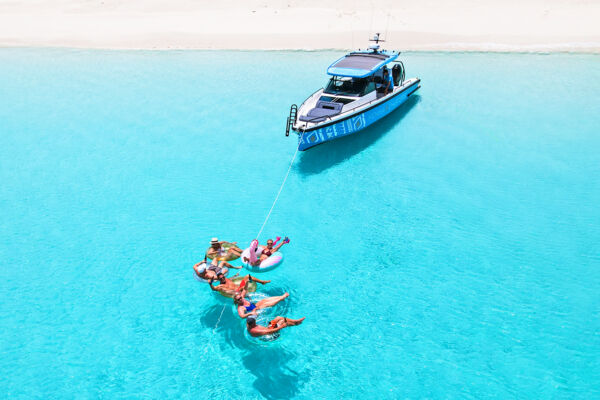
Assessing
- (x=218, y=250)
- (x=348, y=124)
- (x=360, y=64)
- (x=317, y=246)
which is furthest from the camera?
(x=360, y=64)

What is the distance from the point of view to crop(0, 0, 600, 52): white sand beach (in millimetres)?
36188

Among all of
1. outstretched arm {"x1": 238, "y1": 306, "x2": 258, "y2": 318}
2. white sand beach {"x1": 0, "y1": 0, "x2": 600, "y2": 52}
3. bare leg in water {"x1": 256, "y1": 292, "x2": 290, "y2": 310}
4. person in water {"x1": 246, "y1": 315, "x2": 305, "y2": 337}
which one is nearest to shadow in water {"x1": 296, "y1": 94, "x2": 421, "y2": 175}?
bare leg in water {"x1": 256, "y1": 292, "x2": 290, "y2": 310}

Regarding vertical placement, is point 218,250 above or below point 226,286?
above

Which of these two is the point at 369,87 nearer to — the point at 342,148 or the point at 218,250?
the point at 342,148

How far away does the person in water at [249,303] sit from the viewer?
10.8 meters

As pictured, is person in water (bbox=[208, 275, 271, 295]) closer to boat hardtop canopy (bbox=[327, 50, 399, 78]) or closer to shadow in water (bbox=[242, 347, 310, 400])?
shadow in water (bbox=[242, 347, 310, 400])

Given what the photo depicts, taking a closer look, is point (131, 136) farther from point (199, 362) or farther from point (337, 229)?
point (199, 362)

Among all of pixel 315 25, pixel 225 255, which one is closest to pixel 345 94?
pixel 225 255

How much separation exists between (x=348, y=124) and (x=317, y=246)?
335 inches

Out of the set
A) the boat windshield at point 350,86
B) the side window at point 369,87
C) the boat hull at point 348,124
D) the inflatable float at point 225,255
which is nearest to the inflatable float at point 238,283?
the inflatable float at point 225,255

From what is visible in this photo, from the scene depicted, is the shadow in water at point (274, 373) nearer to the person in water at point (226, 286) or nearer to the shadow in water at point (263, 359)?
the shadow in water at point (263, 359)

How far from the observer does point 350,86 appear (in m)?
21.8

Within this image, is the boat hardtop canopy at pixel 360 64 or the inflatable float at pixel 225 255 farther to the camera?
the boat hardtop canopy at pixel 360 64

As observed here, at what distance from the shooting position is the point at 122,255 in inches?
559
